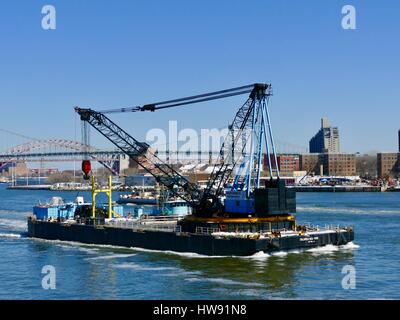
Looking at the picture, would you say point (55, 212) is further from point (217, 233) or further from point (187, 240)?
point (217, 233)

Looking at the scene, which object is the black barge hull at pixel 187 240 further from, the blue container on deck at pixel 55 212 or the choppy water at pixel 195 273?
the blue container on deck at pixel 55 212

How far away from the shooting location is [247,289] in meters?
34.6

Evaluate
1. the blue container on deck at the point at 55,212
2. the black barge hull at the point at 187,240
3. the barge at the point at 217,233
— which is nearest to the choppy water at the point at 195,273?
the black barge hull at the point at 187,240

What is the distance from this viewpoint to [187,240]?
1927 inches

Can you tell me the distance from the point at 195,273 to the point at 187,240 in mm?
8825

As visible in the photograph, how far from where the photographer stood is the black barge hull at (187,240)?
45.8 m

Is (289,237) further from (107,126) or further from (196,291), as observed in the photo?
(107,126)

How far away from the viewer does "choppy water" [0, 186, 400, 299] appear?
33.9 m

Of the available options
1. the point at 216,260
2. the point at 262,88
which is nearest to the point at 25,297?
the point at 216,260

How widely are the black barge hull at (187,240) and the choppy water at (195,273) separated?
0.68 meters

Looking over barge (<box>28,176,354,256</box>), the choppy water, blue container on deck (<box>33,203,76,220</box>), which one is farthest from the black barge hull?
blue container on deck (<box>33,203,76,220</box>)

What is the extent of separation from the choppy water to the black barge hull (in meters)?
0.68

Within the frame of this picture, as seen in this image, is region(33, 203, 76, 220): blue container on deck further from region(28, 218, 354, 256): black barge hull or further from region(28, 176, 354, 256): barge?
region(28, 176, 354, 256): barge
